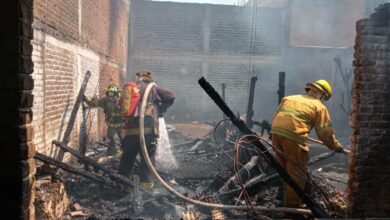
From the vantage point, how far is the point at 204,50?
21.9 m

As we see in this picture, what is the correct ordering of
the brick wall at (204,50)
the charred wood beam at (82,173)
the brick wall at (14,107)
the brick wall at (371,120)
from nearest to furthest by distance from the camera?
the brick wall at (14,107), the brick wall at (371,120), the charred wood beam at (82,173), the brick wall at (204,50)

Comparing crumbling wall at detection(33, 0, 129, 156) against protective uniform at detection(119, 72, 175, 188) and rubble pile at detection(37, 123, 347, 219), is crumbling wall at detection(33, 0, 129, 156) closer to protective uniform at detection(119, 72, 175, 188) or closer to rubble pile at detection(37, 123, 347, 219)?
rubble pile at detection(37, 123, 347, 219)

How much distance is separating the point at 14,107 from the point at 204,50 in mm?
20310

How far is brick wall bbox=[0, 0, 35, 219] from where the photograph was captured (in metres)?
2.04

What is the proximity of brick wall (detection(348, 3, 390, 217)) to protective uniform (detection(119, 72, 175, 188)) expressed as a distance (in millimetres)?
4219

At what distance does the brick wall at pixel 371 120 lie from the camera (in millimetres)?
3811

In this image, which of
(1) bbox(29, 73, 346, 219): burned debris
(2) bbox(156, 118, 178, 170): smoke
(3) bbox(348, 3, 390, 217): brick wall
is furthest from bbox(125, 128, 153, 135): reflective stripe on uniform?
(3) bbox(348, 3, 390, 217): brick wall

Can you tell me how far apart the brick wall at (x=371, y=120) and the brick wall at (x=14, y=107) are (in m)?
3.47

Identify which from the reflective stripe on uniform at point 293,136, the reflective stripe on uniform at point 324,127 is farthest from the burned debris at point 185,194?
the reflective stripe on uniform at point 324,127

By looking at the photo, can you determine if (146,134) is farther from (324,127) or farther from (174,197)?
(324,127)

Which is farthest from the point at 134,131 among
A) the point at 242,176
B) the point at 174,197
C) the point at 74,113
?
the point at 242,176

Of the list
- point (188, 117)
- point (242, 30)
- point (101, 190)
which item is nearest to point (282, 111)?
point (101, 190)

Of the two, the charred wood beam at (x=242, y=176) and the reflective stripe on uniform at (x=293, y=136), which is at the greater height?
the reflective stripe on uniform at (x=293, y=136)

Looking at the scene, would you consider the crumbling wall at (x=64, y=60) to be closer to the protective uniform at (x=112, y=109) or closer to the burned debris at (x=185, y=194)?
the protective uniform at (x=112, y=109)
